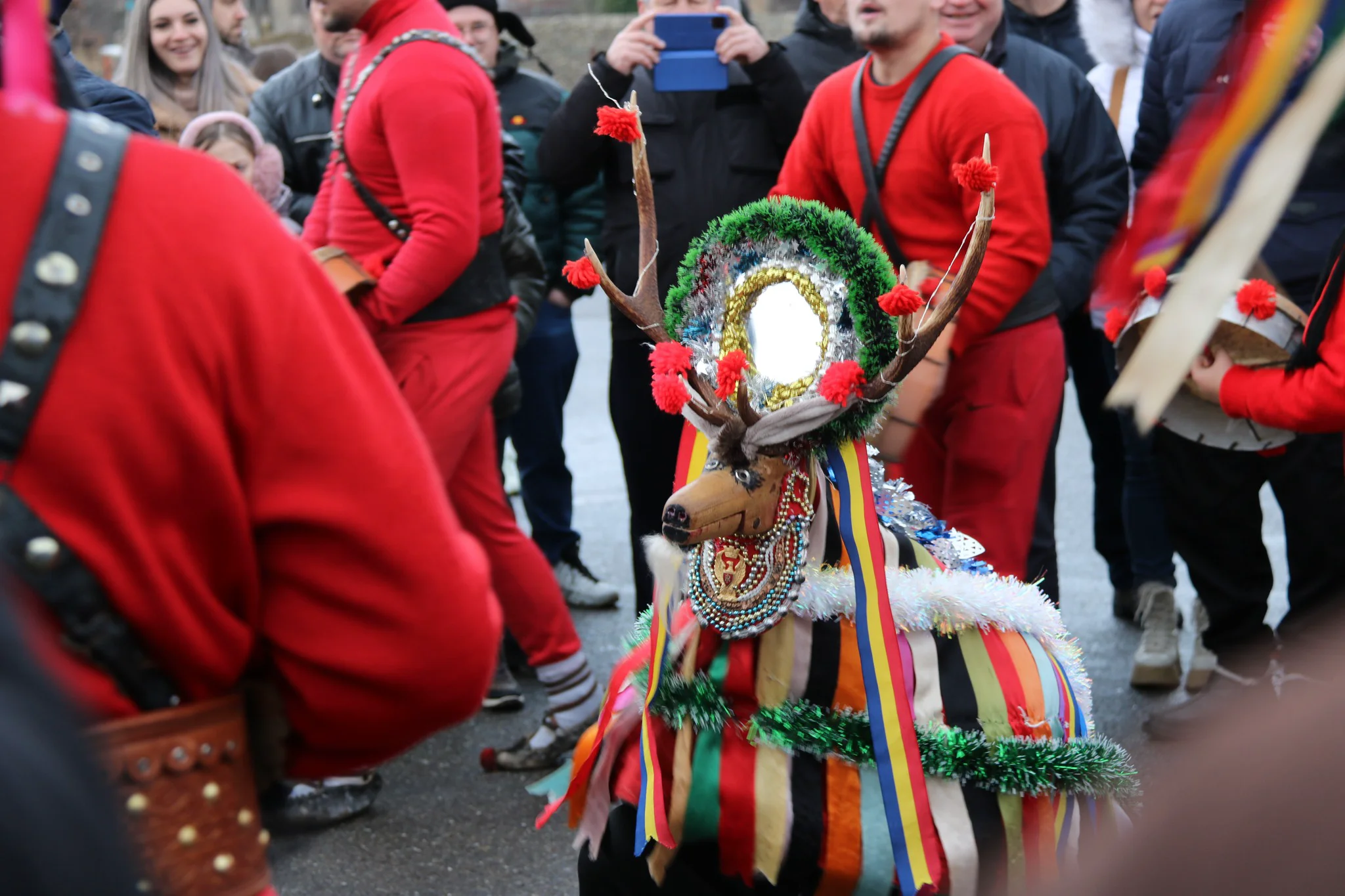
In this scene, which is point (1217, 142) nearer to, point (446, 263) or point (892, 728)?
point (892, 728)

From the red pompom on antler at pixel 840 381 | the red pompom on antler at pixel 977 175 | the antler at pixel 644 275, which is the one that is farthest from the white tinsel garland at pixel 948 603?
the red pompom on antler at pixel 977 175

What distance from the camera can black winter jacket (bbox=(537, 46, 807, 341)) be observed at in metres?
3.94

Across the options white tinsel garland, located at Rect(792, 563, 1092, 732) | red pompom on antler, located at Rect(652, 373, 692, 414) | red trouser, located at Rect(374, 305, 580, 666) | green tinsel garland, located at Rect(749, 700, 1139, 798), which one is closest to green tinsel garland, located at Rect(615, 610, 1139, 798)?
green tinsel garland, located at Rect(749, 700, 1139, 798)

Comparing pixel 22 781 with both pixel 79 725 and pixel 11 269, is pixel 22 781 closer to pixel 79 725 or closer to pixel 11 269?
pixel 79 725

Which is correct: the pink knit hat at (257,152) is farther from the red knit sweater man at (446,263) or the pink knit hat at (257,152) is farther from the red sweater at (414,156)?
the red sweater at (414,156)

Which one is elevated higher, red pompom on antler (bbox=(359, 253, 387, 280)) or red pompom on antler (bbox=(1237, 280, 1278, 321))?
red pompom on antler (bbox=(1237, 280, 1278, 321))

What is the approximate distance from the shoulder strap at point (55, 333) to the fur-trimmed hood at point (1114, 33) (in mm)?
3967

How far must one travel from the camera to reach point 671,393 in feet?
7.89

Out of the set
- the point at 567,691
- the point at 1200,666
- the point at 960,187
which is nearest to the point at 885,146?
the point at 960,187

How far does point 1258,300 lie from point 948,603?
112 cm

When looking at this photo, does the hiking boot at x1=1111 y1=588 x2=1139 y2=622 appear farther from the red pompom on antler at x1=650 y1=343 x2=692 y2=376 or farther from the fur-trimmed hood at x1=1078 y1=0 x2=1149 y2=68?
the red pompom on antler at x1=650 y1=343 x2=692 y2=376

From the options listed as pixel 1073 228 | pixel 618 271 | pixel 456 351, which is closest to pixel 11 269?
pixel 456 351

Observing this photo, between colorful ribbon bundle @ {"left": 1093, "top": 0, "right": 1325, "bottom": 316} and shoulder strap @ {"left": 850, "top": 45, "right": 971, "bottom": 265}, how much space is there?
1915 mm

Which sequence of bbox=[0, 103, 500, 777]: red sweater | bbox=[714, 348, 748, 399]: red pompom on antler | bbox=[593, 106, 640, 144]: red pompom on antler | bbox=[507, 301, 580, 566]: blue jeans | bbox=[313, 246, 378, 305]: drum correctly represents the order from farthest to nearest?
bbox=[507, 301, 580, 566]: blue jeans
bbox=[313, 246, 378, 305]: drum
bbox=[593, 106, 640, 144]: red pompom on antler
bbox=[714, 348, 748, 399]: red pompom on antler
bbox=[0, 103, 500, 777]: red sweater
